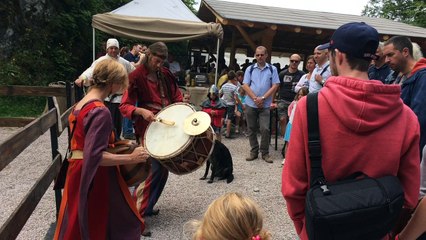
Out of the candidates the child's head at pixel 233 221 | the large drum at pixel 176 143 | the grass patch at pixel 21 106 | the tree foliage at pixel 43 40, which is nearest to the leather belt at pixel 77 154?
the large drum at pixel 176 143

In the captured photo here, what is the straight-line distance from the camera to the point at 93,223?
2348 millimetres

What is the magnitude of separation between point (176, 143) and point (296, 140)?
173 centimetres

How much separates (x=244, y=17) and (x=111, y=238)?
732 centimetres

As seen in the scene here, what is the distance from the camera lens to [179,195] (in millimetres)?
4652

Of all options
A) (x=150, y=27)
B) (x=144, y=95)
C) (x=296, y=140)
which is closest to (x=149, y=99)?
(x=144, y=95)

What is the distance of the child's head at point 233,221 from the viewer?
1.37 meters

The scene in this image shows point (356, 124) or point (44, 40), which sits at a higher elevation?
point (356, 124)

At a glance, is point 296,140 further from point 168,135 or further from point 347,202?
point 168,135

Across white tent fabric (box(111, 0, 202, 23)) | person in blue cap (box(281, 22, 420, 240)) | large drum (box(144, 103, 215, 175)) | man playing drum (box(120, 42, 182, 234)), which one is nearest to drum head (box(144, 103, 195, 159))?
large drum (box(144, 103, 215, 175))

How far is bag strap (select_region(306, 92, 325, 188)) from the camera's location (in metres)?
1.53

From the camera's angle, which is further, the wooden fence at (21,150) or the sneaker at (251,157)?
the sneaker at (251,157)

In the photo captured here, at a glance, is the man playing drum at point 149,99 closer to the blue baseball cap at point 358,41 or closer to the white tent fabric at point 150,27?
the blue baseball cap at point 358,41

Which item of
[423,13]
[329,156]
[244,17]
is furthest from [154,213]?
[423,13]

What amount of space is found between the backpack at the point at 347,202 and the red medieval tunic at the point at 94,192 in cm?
126
